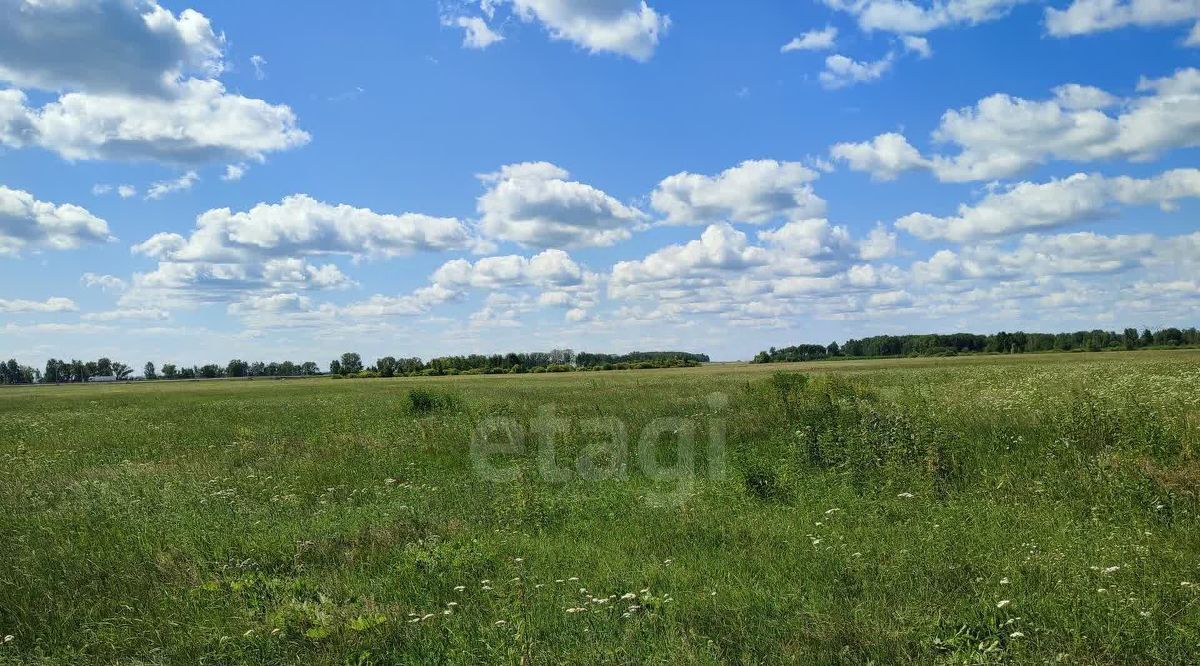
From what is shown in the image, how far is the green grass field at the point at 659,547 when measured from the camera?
207 inches

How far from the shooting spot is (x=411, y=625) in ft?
18.5

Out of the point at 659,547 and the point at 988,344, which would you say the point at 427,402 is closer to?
the point at 659,547

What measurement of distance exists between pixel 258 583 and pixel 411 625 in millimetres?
2133

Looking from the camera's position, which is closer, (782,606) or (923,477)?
(782,606)

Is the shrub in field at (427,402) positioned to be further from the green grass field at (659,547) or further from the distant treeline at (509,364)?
the distant treeline at (509,364)

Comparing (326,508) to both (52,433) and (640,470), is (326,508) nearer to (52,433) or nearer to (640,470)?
(640,470)

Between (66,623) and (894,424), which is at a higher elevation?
(894,424)

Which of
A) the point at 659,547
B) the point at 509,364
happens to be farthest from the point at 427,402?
the point at 509,364

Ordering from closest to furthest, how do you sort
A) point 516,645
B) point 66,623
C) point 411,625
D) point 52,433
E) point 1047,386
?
point 516,645 → point 411,625 → point 66,623 → point 1047,386 → point 52,433

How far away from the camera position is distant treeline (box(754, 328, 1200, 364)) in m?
98.7

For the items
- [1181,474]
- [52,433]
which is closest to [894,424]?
[1181,474]

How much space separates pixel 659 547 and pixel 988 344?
127224mm

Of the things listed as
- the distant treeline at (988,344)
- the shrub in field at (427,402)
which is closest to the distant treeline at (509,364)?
the distant treeline at (988,344)

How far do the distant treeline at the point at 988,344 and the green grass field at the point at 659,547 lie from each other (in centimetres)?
9604
